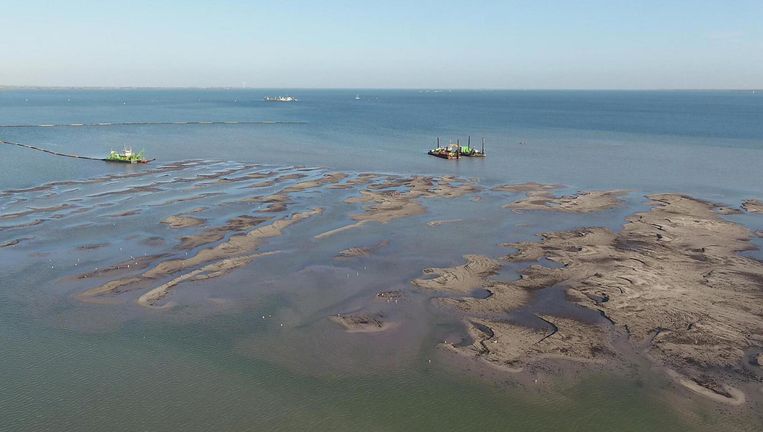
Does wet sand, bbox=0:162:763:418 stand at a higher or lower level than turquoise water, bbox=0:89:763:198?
lower

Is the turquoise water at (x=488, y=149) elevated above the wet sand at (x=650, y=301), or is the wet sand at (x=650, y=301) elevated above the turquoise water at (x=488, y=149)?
the turquoise water at (x=488, y=149)

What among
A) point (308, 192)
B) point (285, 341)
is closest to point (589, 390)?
point (285, 341)

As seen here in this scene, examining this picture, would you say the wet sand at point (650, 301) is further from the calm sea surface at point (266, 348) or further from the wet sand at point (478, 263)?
the calm sea surface at point (266, 348)

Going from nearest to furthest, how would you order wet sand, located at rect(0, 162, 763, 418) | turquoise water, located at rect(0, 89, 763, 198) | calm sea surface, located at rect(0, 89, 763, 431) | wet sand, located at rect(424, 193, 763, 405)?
calm sea surface, located at rect(0, 89, 763, 431) → wet sand, located at rect(424, 193, 763, 405) → wet sand, located at rect(0, 162, 763, 418) → turquoise water, located at rect(0, 89, 763, 198)

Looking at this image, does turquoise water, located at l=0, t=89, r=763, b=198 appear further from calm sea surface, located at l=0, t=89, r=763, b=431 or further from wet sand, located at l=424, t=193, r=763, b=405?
wet sand, located at l=424, t=193, r=763, b=405

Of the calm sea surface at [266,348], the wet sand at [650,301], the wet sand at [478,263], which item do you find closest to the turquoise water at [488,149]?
the calm sea surface at [266,348]

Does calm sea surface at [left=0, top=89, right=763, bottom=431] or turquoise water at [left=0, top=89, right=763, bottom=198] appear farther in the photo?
turquoise water at [left=0, top=89, right=763, bottom=198]

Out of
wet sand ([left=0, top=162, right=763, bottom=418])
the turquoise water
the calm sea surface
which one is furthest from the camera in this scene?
the turquoise water

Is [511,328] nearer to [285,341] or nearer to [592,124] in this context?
[285,341]

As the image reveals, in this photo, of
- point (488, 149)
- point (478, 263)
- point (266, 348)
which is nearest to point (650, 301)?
point (478, 263)

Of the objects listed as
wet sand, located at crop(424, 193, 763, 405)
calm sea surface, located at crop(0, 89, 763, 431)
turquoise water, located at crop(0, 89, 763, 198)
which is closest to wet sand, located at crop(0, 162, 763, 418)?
wet sand, located at crop(424, 193, 763, 405)

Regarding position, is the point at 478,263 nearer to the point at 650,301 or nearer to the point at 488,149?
the point at 650,301
